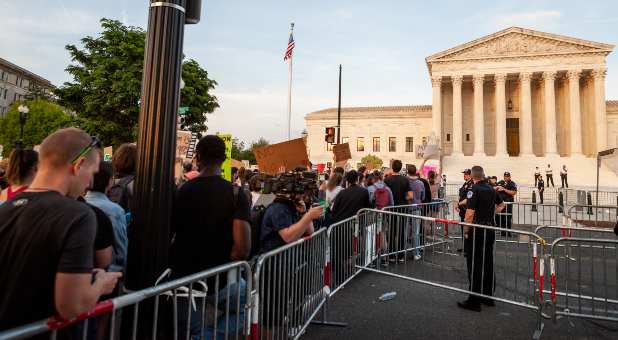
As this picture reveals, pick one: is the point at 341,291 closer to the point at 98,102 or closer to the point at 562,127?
the point at 98,102

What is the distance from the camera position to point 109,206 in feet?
8.79

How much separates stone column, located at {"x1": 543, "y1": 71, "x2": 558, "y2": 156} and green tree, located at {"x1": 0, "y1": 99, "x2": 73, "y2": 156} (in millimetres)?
55297

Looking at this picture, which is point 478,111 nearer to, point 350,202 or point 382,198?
point 382,198

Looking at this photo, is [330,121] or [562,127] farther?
[330,121]

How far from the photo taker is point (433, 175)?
38.8 feet

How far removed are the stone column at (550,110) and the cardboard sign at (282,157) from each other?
43411 millimetres

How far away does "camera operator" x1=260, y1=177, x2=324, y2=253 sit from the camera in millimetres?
3254

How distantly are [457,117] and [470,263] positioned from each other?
43009 mm

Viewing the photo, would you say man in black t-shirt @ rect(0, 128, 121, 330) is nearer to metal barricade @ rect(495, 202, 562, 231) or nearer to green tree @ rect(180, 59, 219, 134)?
metal barricade @ rect(495, 202, 562, 231)

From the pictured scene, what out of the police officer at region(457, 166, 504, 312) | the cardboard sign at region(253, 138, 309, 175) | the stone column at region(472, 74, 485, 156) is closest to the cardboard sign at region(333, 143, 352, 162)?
the cardboard sign at region(253, 138, 309, 175)

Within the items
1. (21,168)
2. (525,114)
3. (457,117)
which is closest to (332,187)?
(21,168)

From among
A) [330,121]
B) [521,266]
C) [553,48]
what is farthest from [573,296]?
[330,121]

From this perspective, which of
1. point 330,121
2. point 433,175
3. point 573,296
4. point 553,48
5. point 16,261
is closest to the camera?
point 16,261

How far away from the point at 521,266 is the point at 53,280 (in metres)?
7.95
